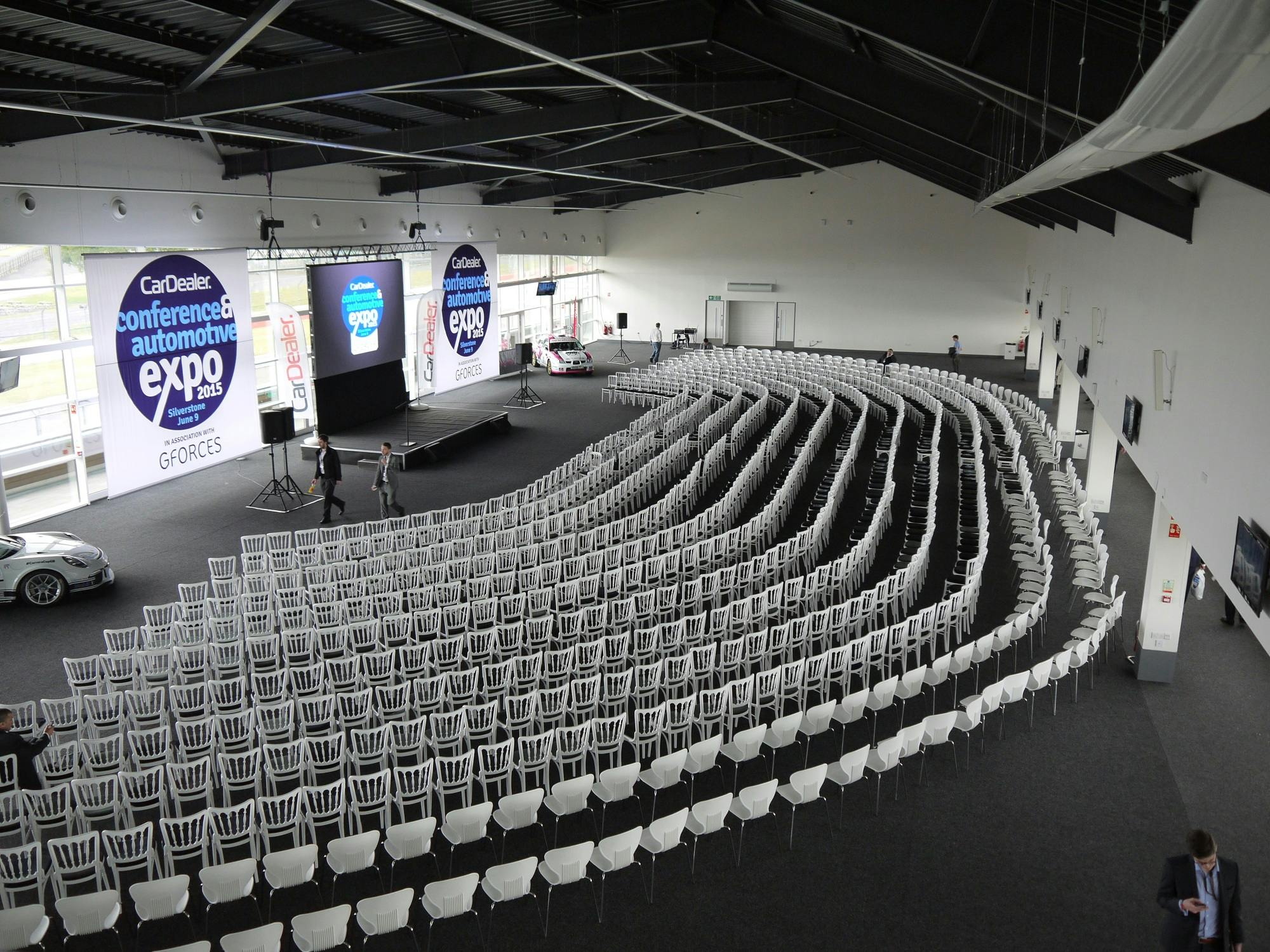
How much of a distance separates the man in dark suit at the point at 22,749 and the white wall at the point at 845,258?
33057 millimetres

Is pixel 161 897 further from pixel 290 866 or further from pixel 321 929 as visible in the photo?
pixel 321 929

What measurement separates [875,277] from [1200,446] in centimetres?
3110

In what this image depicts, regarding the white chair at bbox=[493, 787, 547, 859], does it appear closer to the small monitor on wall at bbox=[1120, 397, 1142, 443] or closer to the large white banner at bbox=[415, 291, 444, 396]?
the small monitor on wall at bbox=[1120, 397, 1142, 443]

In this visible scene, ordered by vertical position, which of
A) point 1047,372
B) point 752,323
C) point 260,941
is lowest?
point 260,941

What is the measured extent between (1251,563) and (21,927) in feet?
27.6

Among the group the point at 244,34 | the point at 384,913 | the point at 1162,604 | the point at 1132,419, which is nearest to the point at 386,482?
the point at 244,34

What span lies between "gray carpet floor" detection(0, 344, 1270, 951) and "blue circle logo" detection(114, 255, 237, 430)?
171 inches

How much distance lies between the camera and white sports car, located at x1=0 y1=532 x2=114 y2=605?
12.8m

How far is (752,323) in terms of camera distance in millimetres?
40656

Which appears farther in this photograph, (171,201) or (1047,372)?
(1047,372)

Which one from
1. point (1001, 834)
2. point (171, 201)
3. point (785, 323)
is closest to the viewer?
point (1001, 834)

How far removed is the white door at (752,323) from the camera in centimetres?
4025

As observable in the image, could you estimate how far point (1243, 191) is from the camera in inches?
292

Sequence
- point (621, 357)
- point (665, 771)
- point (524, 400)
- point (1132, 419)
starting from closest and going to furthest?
point (665, 771) < point (1132, 419) < point (524, 400) < point (621, 357)
